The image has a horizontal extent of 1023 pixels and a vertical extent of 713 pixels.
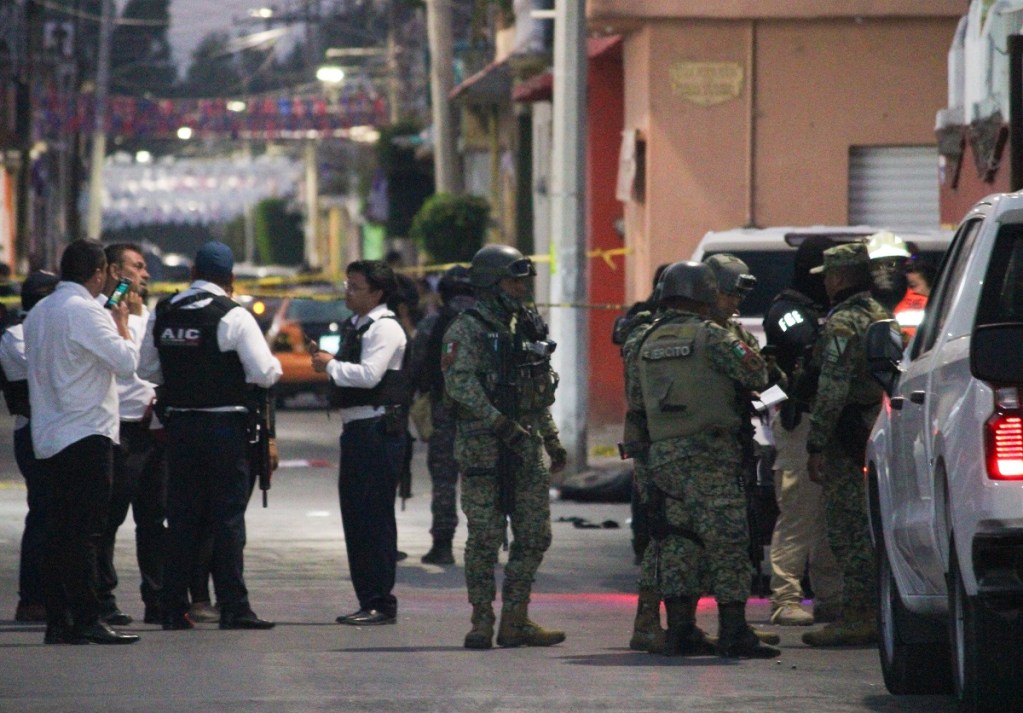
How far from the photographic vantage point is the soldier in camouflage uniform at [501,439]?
10570mm

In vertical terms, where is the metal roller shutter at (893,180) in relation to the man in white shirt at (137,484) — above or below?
above

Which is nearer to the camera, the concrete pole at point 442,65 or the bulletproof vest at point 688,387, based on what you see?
the bulletproof vest at point 688,387

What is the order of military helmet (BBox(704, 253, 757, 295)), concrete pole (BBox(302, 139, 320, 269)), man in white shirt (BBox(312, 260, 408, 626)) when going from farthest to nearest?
concrete pole (BBox(302, 139, 320, 269))
man in white shirt (BBox(312, 260, 408, 626))
military helmet (BBox(704, 253, 757, 295))

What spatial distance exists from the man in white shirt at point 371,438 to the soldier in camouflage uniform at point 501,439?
89cm

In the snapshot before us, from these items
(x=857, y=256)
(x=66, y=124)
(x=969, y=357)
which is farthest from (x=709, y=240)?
(x=66, y=124)

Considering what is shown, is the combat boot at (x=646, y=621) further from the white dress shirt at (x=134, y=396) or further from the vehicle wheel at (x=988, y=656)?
the vehicle wheel at (x=988, y=656)

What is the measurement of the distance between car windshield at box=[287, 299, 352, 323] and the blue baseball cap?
792 inches

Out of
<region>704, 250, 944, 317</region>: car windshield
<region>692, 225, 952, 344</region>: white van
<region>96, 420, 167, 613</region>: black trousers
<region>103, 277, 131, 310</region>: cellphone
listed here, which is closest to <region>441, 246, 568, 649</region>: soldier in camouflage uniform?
<region>103, 277, 131, 310</region>: cellphone

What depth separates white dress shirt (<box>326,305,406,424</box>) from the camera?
1144 centimetres

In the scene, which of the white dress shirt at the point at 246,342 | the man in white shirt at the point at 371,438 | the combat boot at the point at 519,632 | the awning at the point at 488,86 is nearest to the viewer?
the combat boot at the point at 519,632

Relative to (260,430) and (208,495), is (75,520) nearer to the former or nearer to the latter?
(208,495)

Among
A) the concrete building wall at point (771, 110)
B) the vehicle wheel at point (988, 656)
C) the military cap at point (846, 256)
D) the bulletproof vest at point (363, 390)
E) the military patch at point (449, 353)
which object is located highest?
the concrete building wall at point (771, 110)

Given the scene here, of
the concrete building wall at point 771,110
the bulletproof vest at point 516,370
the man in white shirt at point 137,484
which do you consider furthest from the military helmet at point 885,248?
the concrete building wall at point 771,110

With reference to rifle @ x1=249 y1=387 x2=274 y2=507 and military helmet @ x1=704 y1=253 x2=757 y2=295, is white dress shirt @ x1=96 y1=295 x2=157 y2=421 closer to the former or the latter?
rifle @ x1=249 y1=387 x2=274 y2=507
